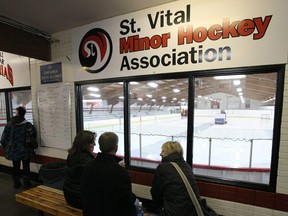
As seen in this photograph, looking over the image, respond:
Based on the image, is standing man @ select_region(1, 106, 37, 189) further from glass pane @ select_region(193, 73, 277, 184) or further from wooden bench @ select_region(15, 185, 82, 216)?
glass pane @ select_region(193, 73, 277, 184)

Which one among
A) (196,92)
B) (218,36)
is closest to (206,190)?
(196,92)

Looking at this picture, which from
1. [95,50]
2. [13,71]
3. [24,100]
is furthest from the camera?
Answer: [24,100]

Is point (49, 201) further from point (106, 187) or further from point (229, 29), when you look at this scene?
point (229, 29)

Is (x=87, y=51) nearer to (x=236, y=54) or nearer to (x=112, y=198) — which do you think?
(x=236, y=54)

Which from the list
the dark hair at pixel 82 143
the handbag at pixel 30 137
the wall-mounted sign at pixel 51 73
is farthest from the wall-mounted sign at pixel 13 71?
the dark hair at pixel 82 143

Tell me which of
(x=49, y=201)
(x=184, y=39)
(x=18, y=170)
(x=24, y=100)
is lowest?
(x=18, y=170)

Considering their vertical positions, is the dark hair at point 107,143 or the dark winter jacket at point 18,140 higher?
the dark hair at point 107,143

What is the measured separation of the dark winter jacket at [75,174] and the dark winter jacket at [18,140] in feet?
7.71

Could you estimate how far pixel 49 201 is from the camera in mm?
2148

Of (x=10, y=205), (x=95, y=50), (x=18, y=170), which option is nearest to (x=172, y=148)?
(x=95, y=50)

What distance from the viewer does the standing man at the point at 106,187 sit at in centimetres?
129

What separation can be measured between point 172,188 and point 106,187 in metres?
0.66

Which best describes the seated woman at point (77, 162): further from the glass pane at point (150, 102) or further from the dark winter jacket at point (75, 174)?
the glass pane at point (150, 102)

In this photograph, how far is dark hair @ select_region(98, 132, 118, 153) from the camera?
140cm
